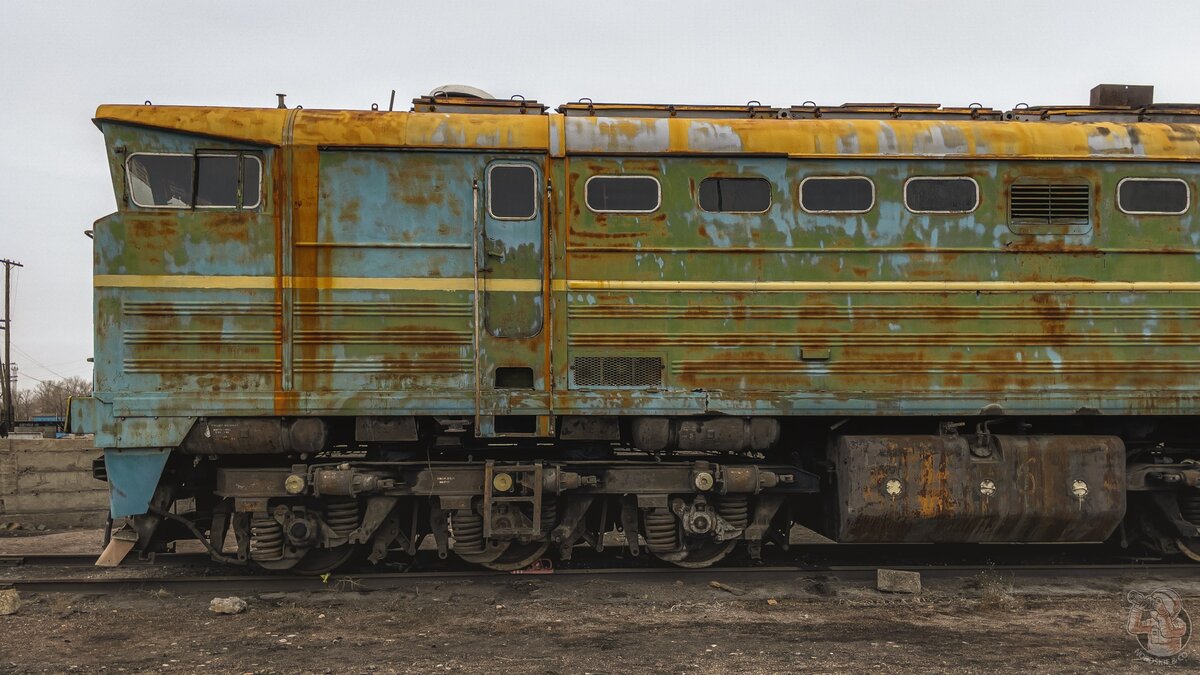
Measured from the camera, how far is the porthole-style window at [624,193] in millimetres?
7453

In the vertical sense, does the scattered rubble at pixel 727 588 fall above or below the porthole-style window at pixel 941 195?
below

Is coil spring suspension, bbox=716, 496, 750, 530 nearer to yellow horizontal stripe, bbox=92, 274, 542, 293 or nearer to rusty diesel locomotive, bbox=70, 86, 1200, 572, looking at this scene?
rusty diesel locomotive, bbox=70, 86, 1200, 572

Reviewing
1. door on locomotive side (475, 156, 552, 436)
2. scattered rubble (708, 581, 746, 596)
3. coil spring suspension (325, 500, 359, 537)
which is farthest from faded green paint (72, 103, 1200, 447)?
scattered rubble (708, 581, 746, 596)

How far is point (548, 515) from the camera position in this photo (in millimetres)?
7621

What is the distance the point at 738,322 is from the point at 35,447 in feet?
33.5

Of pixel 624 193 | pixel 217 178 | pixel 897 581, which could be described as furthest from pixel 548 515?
pixel 217 178

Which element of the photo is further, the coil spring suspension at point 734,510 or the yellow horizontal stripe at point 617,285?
the coil spring suspension at point 734,510

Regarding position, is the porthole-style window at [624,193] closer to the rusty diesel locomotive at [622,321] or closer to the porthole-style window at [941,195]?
the rusty diesel locomotive at [622,321]

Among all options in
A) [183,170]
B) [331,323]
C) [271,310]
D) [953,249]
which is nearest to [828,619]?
[953,249]

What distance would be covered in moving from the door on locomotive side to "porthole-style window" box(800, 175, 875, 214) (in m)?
2.42

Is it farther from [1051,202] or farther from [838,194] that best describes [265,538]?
[1051,202]

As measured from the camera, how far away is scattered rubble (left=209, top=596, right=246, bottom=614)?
271 inches

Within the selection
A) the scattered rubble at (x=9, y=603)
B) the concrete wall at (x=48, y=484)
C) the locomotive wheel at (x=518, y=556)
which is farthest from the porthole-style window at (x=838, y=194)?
the concrete wall at (x=48, y=484)

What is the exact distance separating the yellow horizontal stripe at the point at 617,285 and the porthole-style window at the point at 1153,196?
68 centimetres
